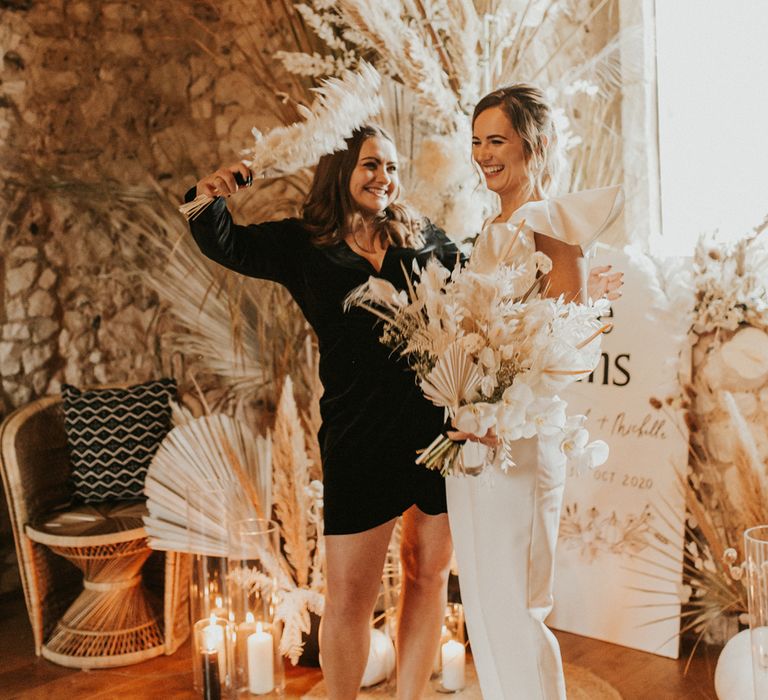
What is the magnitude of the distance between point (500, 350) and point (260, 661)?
139 centimetres

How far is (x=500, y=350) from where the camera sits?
176cm

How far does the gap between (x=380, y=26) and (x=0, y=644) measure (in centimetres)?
257

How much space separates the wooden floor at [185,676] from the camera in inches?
108

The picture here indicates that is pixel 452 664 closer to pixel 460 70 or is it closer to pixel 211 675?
pixel 211 675

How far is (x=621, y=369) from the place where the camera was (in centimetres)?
314

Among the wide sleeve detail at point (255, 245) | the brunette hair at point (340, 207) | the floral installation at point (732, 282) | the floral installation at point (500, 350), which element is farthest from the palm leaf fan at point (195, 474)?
the floral installation at point (732, 282)


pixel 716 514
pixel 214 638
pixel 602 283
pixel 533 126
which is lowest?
pixel 214 638

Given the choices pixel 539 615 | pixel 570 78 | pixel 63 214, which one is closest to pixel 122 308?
pixel 63 214

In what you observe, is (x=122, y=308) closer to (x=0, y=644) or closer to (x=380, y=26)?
(x=0, y=644)

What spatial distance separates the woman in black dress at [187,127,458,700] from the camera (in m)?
2.17

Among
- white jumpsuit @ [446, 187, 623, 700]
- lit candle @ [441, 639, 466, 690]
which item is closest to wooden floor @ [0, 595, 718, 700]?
lit candle @ [441, 639, 466, 690]

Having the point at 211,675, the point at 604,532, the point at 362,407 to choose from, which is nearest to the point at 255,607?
the point at 211,675

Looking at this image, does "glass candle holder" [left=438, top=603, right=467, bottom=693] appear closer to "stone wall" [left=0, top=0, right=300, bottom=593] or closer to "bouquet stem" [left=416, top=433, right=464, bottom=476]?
"bouquet stem" [left=416, top=433, right=464, bottom=476]

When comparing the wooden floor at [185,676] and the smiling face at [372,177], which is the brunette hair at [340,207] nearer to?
the smiling face at [372,177]
